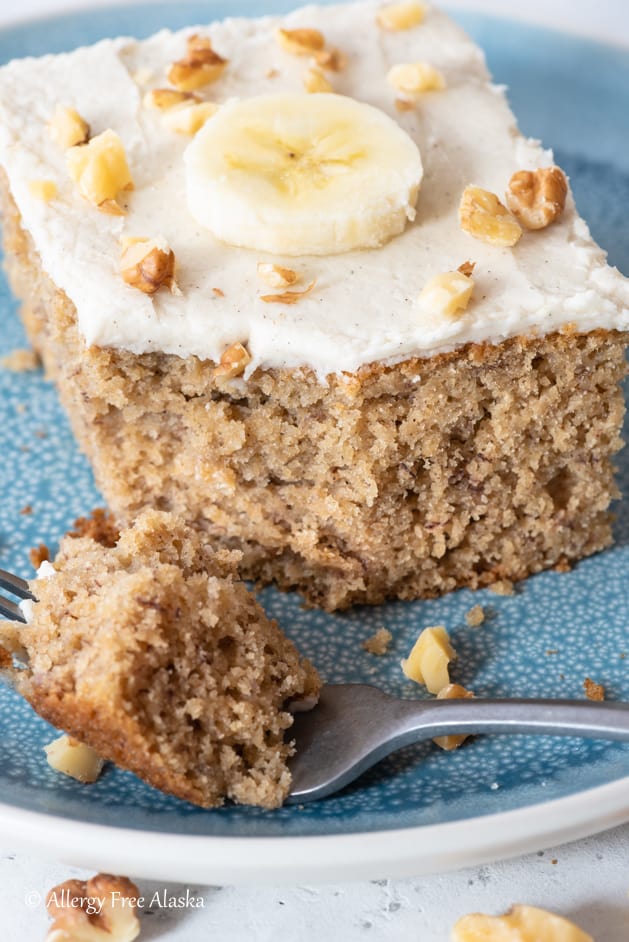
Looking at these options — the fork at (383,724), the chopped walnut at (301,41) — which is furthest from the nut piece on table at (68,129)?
the fork at (383,724)

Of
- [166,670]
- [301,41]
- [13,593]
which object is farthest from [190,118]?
[166,670]

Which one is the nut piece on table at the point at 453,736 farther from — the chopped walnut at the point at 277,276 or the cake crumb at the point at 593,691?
the chopped walnut at the point at 277,276

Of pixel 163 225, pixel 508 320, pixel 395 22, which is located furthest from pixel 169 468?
pixel 395 22

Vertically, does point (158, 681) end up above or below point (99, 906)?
above

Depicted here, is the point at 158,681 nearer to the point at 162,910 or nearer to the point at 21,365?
the point at 162,910

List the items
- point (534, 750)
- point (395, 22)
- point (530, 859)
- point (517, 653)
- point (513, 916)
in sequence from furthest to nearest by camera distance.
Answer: point (395, 22), point (517, 653), point (534, 750), point (530, 859), point (513, 916)

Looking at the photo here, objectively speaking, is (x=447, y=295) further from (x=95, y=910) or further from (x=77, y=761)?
(x=95, y=910)
